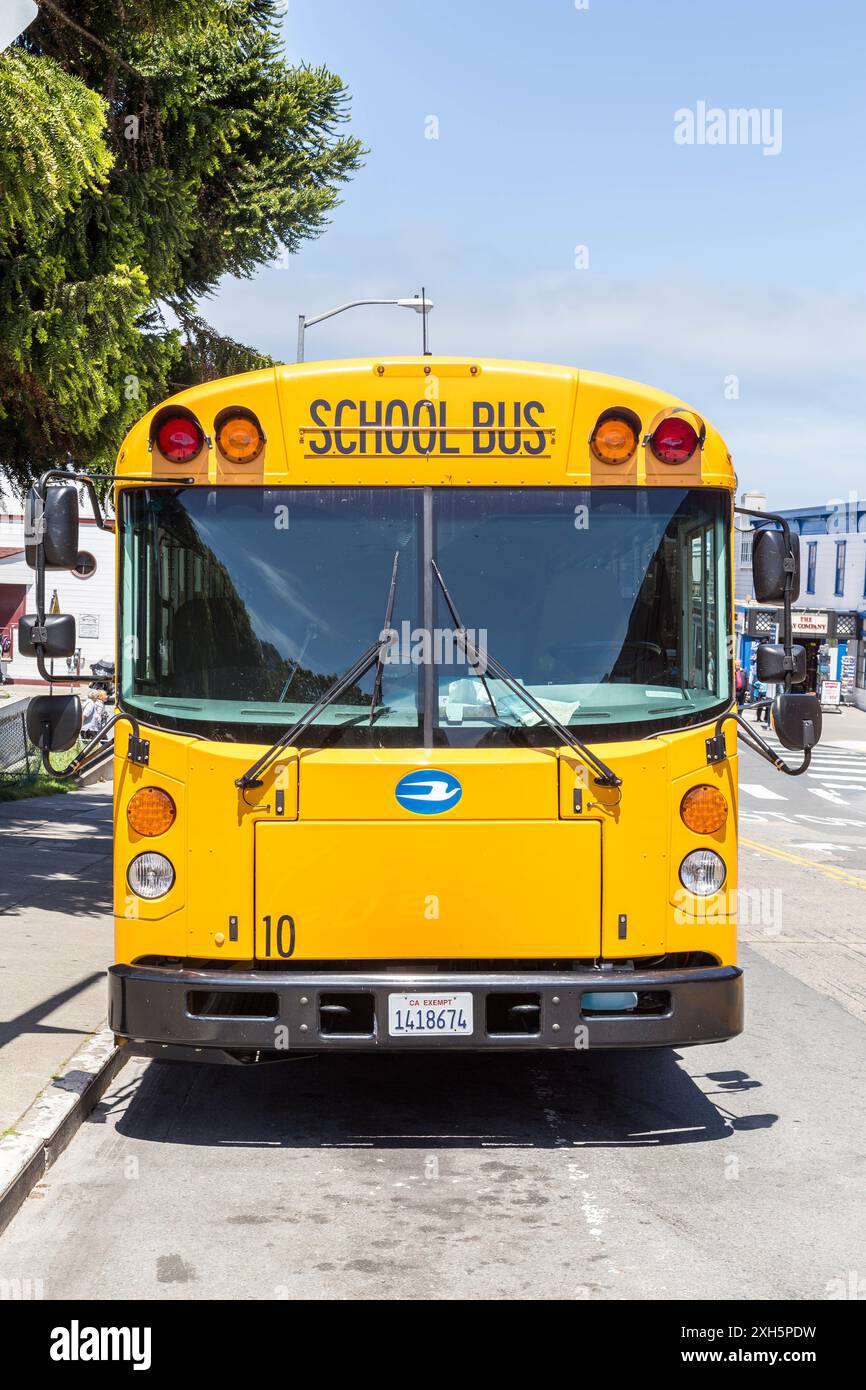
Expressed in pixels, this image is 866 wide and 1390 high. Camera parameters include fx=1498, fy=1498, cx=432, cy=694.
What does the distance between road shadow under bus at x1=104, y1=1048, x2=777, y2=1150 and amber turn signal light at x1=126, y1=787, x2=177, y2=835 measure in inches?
53.4

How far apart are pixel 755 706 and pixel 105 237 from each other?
7130 millimetres

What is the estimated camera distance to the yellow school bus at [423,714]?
5.90 m

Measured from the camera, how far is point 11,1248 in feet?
16.1

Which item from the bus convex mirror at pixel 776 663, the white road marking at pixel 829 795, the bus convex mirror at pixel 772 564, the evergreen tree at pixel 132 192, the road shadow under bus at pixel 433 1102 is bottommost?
the white road marking at pixel 829 795

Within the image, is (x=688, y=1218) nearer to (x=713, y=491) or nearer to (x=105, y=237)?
(x=713, y=491)

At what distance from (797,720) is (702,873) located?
0.97 meters

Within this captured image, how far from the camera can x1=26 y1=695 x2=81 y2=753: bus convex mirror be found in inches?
253

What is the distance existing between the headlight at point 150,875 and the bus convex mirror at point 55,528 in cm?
130

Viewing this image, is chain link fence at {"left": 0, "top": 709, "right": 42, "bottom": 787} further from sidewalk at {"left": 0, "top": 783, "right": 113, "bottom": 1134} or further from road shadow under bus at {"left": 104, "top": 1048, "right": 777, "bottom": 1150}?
road shadow under bus at {"left": 104, "top": 1048, "right": 777, "bottom": 1150}

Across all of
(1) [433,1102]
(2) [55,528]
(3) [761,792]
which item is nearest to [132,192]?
(2) [55,528]

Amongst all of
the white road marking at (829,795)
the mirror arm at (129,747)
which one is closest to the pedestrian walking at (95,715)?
the white road marking at (829,795)

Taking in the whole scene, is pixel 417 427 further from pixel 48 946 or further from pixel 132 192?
pixel 132 192

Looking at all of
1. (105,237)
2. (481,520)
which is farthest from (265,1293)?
(105,237)

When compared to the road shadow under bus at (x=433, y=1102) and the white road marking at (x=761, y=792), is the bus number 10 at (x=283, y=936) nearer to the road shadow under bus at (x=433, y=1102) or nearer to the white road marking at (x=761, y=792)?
the road shadow under bus at (x=433, y=1102)
